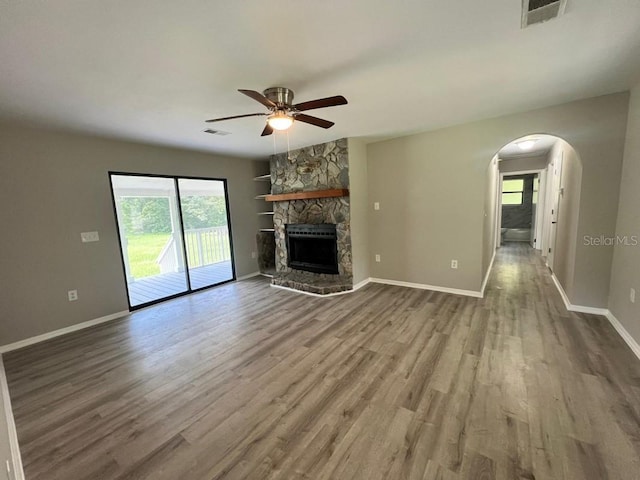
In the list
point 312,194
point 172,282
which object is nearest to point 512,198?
point 312,194

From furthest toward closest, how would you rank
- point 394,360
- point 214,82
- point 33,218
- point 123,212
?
point 123,212, point 33,218, point 394,360, point 214,82

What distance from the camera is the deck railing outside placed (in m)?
5.61

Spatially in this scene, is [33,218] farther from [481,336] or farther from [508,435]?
[481,336]

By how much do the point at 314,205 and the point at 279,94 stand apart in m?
2.46

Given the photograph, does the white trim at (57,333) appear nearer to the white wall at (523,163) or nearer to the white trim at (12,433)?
the white trim at (12,433)

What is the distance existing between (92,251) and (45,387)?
1799 millimetres

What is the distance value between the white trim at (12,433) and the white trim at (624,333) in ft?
14.6

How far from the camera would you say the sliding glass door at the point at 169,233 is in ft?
14.7

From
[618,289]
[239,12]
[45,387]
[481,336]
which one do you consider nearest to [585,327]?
[618,289]

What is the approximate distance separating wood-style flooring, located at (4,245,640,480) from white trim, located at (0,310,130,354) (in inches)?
5.9

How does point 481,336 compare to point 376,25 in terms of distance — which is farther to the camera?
point 481,336

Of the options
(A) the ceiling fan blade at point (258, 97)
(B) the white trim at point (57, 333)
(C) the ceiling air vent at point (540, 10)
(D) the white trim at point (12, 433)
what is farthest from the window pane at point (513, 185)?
(D) the white trim at point (12, 433)

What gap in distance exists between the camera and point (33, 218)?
117 inches

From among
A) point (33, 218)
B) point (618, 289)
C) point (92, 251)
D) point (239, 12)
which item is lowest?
point (618, 289)
